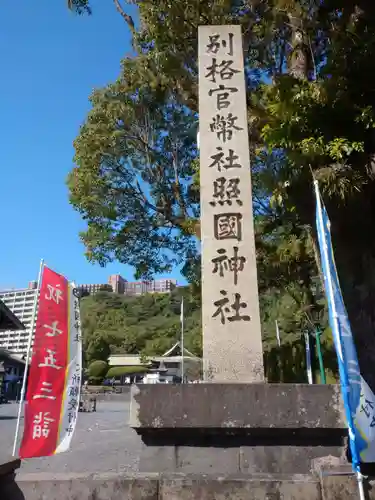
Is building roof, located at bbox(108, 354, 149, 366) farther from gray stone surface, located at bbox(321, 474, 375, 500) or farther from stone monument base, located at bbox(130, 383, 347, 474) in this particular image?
gray stone surface, located at bbox(321, 474, 375, 500)

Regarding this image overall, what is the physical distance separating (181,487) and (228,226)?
8.87ft

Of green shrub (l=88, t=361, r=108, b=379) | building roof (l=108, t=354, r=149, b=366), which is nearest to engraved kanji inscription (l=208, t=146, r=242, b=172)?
green shrub (l=88, t=361, r=108, b=379)

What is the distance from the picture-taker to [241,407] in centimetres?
348

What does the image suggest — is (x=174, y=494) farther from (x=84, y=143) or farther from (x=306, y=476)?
(x=84, y=143)

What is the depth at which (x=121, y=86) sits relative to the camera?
43.1 feet

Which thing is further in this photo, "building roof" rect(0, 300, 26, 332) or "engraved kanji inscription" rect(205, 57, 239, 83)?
"building roof" rect(0, 300, 26, 332)

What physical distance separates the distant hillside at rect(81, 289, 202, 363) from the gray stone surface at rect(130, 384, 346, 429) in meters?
39.9

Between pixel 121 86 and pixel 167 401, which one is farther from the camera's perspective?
pixel 121 86

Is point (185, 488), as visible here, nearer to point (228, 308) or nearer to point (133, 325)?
point (228, 308)

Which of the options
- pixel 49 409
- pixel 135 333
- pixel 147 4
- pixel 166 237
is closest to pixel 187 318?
pixel 135 333

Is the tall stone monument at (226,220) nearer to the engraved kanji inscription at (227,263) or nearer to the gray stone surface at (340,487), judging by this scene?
the engraved kanji inscription at (227,263)

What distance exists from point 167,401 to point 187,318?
216ft

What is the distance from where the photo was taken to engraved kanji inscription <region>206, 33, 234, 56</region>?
566 cm

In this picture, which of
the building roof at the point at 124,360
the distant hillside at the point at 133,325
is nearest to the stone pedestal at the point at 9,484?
the distant hillside at the point at 133,325
